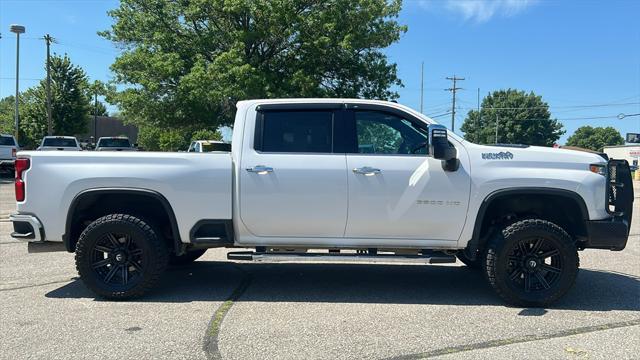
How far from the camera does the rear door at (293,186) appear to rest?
5355 mm

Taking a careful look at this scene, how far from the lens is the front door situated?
17.5 ft

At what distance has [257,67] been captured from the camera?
25.4 meters

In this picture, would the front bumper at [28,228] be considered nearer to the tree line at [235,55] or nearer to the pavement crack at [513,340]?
the pavement crack at [513,340]

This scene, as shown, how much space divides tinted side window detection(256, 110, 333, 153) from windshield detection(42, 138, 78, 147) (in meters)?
22.6

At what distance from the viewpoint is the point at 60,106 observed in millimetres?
45188

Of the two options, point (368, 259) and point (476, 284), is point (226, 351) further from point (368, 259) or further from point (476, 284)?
point (476, 284)

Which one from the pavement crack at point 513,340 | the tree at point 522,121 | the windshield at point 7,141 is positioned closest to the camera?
the pavement crack at point 513,340

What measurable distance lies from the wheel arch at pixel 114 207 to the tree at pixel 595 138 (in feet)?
419

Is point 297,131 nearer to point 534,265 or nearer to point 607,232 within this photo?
point 534,265

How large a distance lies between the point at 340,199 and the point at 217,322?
64.4 inches

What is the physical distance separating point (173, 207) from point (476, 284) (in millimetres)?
3542

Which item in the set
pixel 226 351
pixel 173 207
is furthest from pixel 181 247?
pixel 226 351

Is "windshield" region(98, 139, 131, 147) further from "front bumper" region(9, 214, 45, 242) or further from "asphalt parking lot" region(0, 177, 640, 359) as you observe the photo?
"front bumper" region(9, 214, 45, 242)

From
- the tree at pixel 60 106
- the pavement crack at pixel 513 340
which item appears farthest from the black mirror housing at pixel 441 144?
the tree at pixel 60 106
